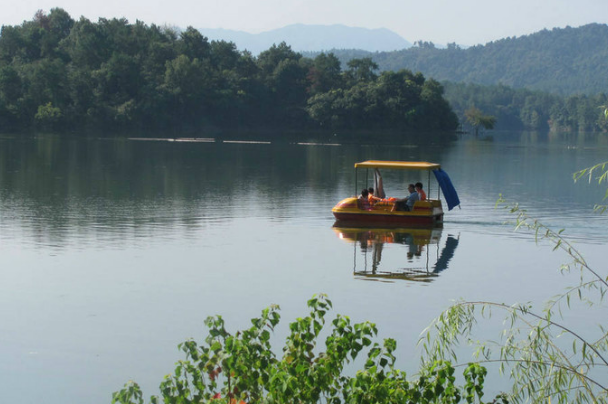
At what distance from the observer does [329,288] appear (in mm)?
19641

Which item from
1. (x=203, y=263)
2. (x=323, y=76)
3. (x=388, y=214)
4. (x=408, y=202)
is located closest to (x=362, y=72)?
(x=323, y=76)

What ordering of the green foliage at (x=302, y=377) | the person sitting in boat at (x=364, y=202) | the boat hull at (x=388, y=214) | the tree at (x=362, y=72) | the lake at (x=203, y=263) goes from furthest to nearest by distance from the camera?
the tree at (x=362, y=72) < the person sitting in boat at (x=364, y=202) < the boat hull at (x=388, y=214) < the lake at (x=203, y=263) < the green foliage at (x=302, y=377)

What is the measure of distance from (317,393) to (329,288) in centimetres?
1100

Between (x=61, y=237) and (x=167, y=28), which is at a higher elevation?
(x=167, y=28)

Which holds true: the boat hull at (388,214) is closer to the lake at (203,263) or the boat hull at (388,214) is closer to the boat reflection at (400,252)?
the boat reflection at (400,252)

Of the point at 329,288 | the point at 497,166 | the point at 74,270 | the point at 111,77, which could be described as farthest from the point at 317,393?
the point at 111,77

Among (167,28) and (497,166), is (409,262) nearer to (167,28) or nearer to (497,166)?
(497,166)

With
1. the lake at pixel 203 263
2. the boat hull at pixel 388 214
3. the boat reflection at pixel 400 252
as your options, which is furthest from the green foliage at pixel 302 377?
the boat hull at pixel 388 214

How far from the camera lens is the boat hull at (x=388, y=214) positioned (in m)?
28.6

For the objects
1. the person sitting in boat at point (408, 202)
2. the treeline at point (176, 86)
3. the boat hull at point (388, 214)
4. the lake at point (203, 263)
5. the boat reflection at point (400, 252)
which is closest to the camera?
the lake at point (203, 263)

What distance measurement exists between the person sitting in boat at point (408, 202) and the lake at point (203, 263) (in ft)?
3.32

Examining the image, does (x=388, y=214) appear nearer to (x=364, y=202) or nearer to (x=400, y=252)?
(x=364, y=202)

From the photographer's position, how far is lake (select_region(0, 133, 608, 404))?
14789mm

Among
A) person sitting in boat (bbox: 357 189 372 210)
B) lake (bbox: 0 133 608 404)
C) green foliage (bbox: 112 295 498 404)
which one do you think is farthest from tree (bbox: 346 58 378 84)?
green foliage (bbox: 112 295 498 404)
